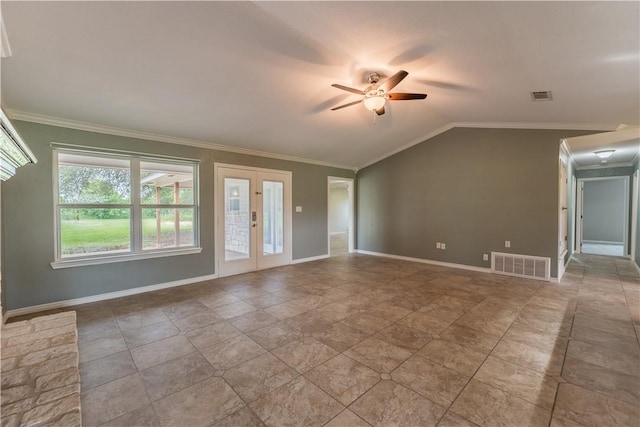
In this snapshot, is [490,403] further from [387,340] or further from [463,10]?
[463,10]

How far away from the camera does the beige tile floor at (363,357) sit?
177cm

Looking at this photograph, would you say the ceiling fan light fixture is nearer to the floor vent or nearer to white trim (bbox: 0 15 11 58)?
white trim (bbox: 0 15 11 58)

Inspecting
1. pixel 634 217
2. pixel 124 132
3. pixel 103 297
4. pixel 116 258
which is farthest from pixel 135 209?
pixel 634 217

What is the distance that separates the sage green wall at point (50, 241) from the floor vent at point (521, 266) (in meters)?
5.23

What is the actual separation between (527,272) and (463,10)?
463 centimetres

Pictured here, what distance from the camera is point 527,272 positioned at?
4891 millimetres

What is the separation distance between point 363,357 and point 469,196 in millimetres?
4393

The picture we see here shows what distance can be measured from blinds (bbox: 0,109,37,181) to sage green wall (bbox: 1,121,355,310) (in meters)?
2.39

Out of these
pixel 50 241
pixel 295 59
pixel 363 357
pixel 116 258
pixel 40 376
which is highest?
pixel 295 59

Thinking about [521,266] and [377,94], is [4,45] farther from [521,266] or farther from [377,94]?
[521,266]

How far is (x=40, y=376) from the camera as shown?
1.53 meters

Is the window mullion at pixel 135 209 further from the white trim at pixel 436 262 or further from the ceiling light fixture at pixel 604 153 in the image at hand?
the ceiling light fixture at pixel 604 153

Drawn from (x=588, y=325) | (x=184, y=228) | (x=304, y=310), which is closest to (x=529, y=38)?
(x=588, y=325)

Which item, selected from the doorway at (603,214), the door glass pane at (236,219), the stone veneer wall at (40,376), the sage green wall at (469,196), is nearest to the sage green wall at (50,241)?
the door glass pane at (236,219)
